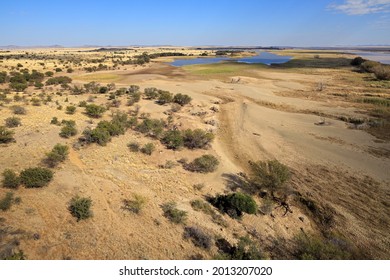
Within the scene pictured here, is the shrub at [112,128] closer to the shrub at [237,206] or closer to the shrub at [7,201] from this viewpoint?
the shrub at [7,201]

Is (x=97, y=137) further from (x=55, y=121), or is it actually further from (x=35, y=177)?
(x=35, y=177)

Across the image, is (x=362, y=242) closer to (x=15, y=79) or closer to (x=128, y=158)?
(x=128, y=158)

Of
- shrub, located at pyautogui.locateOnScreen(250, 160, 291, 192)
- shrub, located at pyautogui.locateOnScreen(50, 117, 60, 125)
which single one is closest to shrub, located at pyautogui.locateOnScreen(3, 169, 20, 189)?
shrub, located at pyautogui.locateOnScreen(50, 117, 60, 125)

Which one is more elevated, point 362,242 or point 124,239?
point 124,239

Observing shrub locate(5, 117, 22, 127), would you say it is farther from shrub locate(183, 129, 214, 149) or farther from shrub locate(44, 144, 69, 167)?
shrub locate(183, 129, 214, 149)

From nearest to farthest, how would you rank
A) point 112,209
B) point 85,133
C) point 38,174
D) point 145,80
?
point 112,209, point 38,174, point 85,133, point 145,80

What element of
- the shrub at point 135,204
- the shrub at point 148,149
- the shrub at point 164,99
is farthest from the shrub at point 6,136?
the shrub at point 164,99

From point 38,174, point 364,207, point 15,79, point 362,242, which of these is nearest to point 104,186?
point 38,174
